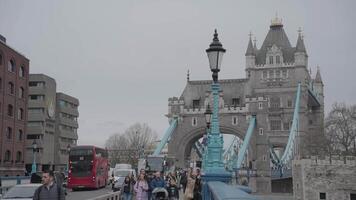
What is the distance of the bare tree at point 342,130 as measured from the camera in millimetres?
63719

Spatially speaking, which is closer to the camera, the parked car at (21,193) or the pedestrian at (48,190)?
the pedestrian at (48,190)

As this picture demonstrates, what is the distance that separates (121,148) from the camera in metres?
101

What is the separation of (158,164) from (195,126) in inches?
1218

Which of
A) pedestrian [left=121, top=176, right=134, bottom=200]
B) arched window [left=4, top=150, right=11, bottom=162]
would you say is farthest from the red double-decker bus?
arched window [left=4, top=150, right=11, bottom=162]

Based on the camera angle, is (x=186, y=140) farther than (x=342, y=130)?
Yes

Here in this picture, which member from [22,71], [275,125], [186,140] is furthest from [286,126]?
[22,71]

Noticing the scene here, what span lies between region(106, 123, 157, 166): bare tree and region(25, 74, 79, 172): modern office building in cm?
1449

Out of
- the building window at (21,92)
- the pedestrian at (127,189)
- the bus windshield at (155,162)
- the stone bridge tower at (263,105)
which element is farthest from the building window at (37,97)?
the pedestrian at (127,189)

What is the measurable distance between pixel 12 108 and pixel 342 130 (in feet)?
129

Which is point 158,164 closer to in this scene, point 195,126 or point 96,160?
point 96,160

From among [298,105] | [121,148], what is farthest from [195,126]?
[121,148]

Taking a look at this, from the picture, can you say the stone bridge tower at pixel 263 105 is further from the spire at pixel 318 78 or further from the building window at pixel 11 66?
the building window at pixel 11 66

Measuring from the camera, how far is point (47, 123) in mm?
72500

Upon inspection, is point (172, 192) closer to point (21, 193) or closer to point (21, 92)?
point (21, 193)
